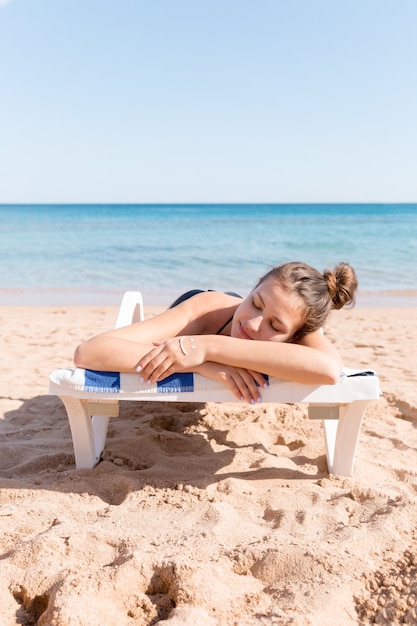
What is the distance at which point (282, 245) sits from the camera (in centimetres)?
2352

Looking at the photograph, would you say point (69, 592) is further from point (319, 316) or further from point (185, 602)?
point (319, 316)

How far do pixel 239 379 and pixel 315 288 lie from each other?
25.4 inches

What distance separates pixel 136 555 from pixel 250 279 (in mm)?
11899

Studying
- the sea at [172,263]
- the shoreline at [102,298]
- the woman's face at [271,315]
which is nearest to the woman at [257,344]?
the woman's face at [271,315]

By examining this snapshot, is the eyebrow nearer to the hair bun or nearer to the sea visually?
the hair bun

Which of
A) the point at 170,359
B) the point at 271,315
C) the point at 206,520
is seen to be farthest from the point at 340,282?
the point at 206,520

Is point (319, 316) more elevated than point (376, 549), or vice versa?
point (319, 316)

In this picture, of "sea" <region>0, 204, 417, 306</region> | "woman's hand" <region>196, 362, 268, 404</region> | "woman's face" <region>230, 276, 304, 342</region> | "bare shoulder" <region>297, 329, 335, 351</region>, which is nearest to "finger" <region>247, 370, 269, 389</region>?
A: "woman's hand" <region>196, 362, 268, 404</region>

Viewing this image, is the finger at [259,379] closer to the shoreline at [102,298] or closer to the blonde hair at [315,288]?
the blonde hair at [315,288]

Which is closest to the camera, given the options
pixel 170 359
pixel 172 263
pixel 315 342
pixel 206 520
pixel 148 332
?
pixel 206 520

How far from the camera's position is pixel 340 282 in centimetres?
307

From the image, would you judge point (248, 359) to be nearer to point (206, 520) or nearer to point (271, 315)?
point (271, 315)

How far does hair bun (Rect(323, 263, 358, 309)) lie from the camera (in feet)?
10.0

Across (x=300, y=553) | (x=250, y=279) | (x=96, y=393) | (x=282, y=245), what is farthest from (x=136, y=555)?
(x=282, y=245)
